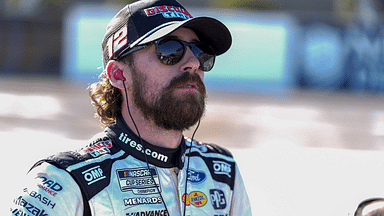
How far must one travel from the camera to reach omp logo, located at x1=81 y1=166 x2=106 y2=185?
73.2 inches

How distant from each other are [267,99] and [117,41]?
12.2 metres

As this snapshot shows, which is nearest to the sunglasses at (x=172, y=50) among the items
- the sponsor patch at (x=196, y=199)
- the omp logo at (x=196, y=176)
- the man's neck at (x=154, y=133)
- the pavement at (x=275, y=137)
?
the man's neck at (x=154, y=133)

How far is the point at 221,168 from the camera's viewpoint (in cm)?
225

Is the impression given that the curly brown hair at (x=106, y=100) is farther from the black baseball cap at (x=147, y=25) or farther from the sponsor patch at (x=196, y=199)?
the sponsor patch at (x=196, y=199)

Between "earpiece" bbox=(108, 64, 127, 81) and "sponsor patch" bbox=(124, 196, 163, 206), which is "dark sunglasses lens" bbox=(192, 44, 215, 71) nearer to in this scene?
"earpiece" bbox=(108, 64, 127, 81)

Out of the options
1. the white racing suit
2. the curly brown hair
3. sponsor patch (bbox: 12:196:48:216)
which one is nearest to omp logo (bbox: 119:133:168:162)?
the white racing suit

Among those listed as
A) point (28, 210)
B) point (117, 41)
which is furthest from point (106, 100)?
point (28, 210)

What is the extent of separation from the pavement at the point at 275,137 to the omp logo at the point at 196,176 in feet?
2.27

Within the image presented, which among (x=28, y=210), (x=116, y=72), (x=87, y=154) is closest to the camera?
(x=28, y=210)

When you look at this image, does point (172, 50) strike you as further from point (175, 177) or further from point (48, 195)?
point (48, 195)

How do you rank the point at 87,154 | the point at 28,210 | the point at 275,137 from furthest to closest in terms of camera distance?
the point at 275,137 → the point at 87,154 → the point at 28,210

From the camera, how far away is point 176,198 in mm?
2055

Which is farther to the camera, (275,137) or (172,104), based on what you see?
(275,137)

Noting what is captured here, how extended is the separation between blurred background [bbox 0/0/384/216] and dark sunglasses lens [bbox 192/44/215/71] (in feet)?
3.24
